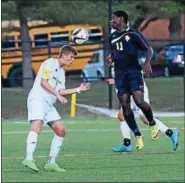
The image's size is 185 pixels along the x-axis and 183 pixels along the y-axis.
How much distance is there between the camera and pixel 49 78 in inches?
426

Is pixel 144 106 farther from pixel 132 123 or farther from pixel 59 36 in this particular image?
pixel 59 36

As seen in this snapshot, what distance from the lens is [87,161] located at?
11945mm

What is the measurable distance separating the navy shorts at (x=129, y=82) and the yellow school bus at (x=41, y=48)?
13902 mm

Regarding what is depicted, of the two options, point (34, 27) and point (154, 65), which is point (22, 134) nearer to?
point (154, 65)

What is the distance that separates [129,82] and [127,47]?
1.79 ft

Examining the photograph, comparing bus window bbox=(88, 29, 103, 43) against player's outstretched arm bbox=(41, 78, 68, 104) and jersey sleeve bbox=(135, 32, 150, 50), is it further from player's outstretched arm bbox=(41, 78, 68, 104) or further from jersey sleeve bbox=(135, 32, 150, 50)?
player's outstretched arm bbox=(41, 78, 68, 104)

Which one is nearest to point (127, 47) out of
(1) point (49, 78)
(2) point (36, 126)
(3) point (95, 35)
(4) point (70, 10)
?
(1) point (49, 78)

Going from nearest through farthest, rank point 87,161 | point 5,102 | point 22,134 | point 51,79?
point 51,79 < point 87,161 < point 22,134 < point 5,102

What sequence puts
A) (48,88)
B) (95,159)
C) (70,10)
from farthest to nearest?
(70,10), (95,159), (48,88)

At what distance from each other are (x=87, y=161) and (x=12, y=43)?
17767 mm

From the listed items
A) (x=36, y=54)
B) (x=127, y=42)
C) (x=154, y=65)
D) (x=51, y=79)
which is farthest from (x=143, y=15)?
(x=51, y=79)

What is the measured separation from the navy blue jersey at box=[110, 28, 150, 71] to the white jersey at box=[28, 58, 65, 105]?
197cm

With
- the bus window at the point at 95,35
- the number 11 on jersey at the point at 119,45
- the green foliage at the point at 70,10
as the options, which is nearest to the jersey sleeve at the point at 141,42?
the number 11 on jersey at the point at 119,45

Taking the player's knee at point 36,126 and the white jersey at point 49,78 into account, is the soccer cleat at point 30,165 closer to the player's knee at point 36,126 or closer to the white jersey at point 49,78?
the player's knee at point 36,126
